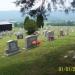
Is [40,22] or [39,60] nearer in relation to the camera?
[39,60]

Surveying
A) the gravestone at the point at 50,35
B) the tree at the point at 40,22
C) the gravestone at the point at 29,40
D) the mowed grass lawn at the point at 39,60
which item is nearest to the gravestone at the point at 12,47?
the mowed grass lawn at the point at 39,60

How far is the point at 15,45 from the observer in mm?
5520

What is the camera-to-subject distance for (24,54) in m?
5.29

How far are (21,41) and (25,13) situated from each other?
79cm

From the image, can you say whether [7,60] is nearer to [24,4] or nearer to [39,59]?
[39,59]

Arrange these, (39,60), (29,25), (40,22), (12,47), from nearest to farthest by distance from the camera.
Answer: (39,60) → (29,25) → (40,22) → (12,47)

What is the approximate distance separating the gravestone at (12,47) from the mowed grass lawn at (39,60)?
0.12 metres

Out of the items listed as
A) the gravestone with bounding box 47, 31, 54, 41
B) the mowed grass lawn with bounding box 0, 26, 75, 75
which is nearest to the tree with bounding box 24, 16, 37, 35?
the mowed grass lawn with bounding box 0, 26, 75, 75

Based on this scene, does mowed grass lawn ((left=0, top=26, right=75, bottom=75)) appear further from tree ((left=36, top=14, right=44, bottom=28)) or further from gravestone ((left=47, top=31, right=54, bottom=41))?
tree ((left=36, top=14, right=44, bottom=28))

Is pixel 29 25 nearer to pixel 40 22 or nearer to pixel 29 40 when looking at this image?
pixel 40 22

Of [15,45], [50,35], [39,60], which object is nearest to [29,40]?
[15,45]

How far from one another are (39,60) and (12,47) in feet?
2.89

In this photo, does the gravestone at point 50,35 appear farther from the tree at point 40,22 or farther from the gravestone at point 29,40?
the tree at point 40,22

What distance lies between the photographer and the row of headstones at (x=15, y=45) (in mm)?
5341
